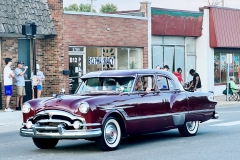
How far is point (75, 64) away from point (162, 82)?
45.4 feet

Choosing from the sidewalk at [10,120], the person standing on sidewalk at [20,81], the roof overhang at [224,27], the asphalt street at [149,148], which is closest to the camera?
the asphalt street at [149,148]

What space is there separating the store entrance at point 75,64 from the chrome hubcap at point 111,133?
15.2 metres

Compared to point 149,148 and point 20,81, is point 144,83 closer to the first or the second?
point 149,148

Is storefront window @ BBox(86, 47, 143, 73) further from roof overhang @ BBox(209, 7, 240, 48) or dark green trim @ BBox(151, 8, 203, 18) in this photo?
roof overhang @ BBox(209, 7, 240, 48)

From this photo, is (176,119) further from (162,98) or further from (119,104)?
(119,104)

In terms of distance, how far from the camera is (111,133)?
39.1ft

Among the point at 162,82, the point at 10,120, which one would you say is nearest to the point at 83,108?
the point at 162,82

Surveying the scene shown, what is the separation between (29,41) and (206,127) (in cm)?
1060

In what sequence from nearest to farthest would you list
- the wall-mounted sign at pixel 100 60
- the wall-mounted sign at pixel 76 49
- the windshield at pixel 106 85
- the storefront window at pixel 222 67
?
the windshield at pixel 106 85 < the wall-mounted sign at pixel 76 49 < the wall-mounted sign at pixel 100 60 < the storefront window at pixel 222 67

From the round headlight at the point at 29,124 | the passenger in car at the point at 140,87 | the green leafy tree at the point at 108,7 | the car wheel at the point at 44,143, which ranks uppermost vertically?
the green leafy tree at the point at 108,7

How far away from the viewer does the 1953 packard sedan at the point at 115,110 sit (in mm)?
11453

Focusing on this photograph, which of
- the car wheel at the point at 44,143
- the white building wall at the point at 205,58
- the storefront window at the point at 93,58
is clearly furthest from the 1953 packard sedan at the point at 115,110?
the white building wall at the point at 205,58

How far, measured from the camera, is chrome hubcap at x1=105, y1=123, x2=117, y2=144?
11.8 meters

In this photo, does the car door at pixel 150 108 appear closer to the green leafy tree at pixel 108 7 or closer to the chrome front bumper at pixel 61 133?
the chrome front bumper at pixel 61 133
